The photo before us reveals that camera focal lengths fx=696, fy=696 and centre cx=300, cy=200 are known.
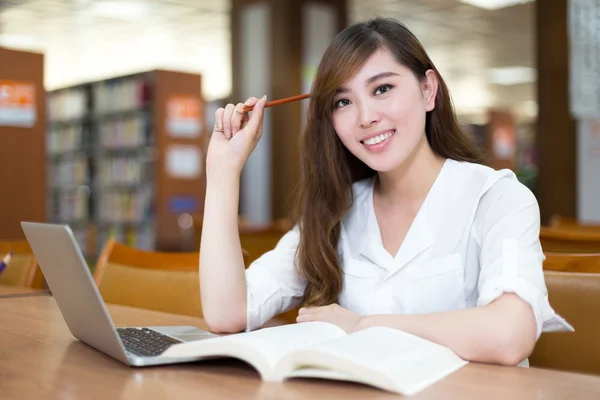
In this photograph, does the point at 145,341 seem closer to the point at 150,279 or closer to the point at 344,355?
the point at 344,355

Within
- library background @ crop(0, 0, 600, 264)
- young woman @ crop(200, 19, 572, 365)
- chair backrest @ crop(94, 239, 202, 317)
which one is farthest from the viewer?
library background @ crop(0, 0, 600, 264)

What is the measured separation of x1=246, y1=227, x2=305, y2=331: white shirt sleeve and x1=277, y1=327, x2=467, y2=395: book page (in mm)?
553

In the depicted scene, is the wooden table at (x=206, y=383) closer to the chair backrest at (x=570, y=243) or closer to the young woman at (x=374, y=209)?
the young woman at (x=374, y=209)

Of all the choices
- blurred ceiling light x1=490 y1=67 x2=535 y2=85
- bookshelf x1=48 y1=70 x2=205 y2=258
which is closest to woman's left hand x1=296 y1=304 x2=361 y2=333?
bookshelf x1=48 y1=70 x2=205 y2=258

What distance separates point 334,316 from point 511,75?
42.3ft

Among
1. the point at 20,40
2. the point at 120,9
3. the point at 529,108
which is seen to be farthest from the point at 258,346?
the point at 529,108

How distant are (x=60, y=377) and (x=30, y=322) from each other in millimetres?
564

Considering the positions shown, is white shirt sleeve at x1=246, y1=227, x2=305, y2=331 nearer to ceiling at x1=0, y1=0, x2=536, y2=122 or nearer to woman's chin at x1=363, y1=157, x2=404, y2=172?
woman's chin at x1=363, y1=157, x2=404, y2=172

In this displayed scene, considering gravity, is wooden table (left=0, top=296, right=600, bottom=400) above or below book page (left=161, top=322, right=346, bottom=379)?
below

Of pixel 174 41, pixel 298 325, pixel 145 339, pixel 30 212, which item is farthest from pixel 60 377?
pixel 174 41

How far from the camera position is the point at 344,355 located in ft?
2.90

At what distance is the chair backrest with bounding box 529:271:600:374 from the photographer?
1.37m

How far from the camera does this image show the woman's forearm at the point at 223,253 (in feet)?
4.89

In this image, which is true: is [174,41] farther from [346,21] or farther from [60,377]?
[60,377]
